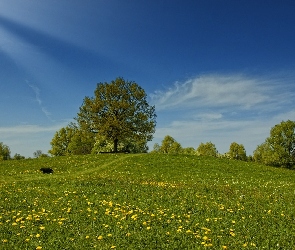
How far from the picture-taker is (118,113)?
60688 millimetres

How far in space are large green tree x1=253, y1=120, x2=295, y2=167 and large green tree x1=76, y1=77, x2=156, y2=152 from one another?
30.9 m

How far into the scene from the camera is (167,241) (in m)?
9.87

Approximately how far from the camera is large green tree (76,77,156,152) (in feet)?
197

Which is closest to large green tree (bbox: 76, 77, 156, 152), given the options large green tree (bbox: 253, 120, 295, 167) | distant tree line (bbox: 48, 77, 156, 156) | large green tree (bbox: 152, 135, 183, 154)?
distant tree line (bbox: 48, 77, 156, 156)

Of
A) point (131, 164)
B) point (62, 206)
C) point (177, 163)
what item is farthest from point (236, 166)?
point (62, 206)

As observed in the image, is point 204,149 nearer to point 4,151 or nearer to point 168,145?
point 168,145

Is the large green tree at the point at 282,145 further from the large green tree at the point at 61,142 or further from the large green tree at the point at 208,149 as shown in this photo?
the large green tree at the point at 61,142

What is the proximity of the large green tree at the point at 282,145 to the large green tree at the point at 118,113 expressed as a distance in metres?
30.9

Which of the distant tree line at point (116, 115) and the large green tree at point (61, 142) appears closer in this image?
the distant tree line at point (116, 115)

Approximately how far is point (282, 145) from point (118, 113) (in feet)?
135

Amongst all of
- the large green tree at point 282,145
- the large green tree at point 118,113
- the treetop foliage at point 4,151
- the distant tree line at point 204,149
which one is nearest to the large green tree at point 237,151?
the distant tree line at point 204,149

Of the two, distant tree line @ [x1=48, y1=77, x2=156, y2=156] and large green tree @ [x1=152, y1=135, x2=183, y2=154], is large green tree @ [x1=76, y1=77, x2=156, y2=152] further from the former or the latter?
large green tree @ [x1=152, y1=135, x2=183, y2=154]

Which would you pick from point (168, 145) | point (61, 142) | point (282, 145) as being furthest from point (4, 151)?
point (282, 145)

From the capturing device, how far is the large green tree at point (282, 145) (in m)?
69.7
